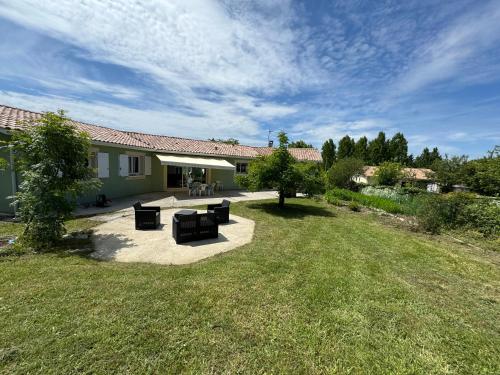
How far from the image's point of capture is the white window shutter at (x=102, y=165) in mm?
15820

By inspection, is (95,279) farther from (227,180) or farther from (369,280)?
(227,180)

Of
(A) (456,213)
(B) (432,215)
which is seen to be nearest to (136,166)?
(B) (432,215)

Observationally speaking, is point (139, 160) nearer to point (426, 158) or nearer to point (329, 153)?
point (329, 153)

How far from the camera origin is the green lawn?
12.0ft

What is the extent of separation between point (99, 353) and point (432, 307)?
23.3 feet

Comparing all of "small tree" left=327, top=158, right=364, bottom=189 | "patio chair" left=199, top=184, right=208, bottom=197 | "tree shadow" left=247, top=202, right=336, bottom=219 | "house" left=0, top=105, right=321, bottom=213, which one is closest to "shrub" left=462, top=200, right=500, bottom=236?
"tree shadow" left=247, top=202, right=336, bottom=219

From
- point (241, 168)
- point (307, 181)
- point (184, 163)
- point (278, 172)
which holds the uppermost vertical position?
point (184, 163)

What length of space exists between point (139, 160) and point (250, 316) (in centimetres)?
1981

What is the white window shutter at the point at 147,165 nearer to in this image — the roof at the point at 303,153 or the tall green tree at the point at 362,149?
the roof at the point at 303,153

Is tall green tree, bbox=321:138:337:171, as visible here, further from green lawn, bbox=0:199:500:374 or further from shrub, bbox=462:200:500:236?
green lawn, bbox=0:199:500:374

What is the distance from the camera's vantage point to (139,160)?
20.9m

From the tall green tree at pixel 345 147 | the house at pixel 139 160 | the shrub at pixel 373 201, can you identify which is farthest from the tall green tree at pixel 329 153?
the shrub at pixel 373 201

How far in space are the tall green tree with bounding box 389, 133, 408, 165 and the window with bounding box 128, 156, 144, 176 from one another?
60.9 meters

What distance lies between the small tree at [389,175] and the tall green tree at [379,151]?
30.3 feet
